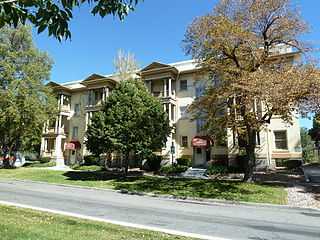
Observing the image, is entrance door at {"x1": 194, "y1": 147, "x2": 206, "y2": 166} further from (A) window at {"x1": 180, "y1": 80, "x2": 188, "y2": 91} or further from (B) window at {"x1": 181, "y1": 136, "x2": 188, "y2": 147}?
(A) window at {"x1": 180, "y1": 80, "x2": 188, "y2": 91}

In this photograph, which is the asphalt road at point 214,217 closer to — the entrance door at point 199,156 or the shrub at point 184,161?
the shrub at point 184,161

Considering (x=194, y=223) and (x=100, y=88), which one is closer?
(x=194, y=223)

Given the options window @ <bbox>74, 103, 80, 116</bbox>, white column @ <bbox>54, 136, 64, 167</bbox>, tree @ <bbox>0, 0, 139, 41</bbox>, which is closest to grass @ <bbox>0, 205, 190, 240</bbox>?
tree @ <bbox>0, 0, 139, 41</bbox>

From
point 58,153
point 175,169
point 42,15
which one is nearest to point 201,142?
point 175,169

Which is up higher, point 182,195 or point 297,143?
point 297,143

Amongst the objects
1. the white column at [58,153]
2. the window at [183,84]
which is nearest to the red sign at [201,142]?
the window at [183,84]

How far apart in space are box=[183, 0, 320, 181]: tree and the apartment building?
2434 mm

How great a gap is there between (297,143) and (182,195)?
582 inches

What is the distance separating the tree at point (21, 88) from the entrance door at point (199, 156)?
17.7 metres

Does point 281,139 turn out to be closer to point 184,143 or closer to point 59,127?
point 184,143

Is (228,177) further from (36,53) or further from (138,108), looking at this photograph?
(36,53)

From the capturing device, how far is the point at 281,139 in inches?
893

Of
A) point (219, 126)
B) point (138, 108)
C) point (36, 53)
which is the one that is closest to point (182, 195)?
point (219, 126)

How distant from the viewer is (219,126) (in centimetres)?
1583
